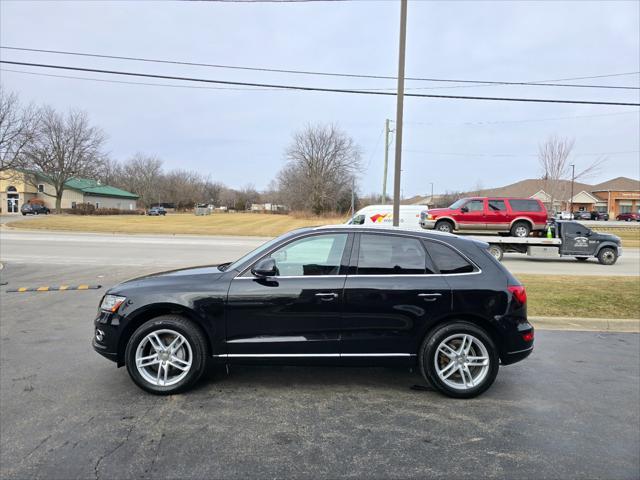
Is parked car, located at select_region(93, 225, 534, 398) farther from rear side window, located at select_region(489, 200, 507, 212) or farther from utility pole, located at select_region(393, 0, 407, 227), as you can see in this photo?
rear side window, located at select_region(489, 200, 507, 212)

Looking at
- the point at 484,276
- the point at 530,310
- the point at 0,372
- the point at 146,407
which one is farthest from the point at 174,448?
the point at 530,310

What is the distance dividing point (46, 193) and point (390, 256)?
7703cm

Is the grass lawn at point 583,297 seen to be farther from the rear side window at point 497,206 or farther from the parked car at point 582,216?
the parked car at point 582,216

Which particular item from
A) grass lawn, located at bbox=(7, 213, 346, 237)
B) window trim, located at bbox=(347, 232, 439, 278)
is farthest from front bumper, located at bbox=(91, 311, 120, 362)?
grass lawn, located at bbox=(7, 213, 346, 237)

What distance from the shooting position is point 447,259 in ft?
13.3

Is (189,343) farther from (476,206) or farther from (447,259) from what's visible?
(476,206)

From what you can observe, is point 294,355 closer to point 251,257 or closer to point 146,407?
point 251,257

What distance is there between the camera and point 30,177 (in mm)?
64000

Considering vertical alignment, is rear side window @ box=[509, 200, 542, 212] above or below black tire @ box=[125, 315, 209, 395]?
above

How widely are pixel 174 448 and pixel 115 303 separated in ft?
5.10

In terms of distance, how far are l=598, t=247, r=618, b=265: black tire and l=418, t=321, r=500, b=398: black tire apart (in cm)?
1511

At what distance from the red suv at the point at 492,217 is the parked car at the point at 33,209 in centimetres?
6397

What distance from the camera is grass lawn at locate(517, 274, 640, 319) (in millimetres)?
6852

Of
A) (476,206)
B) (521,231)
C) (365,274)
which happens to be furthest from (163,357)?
(521,231)
